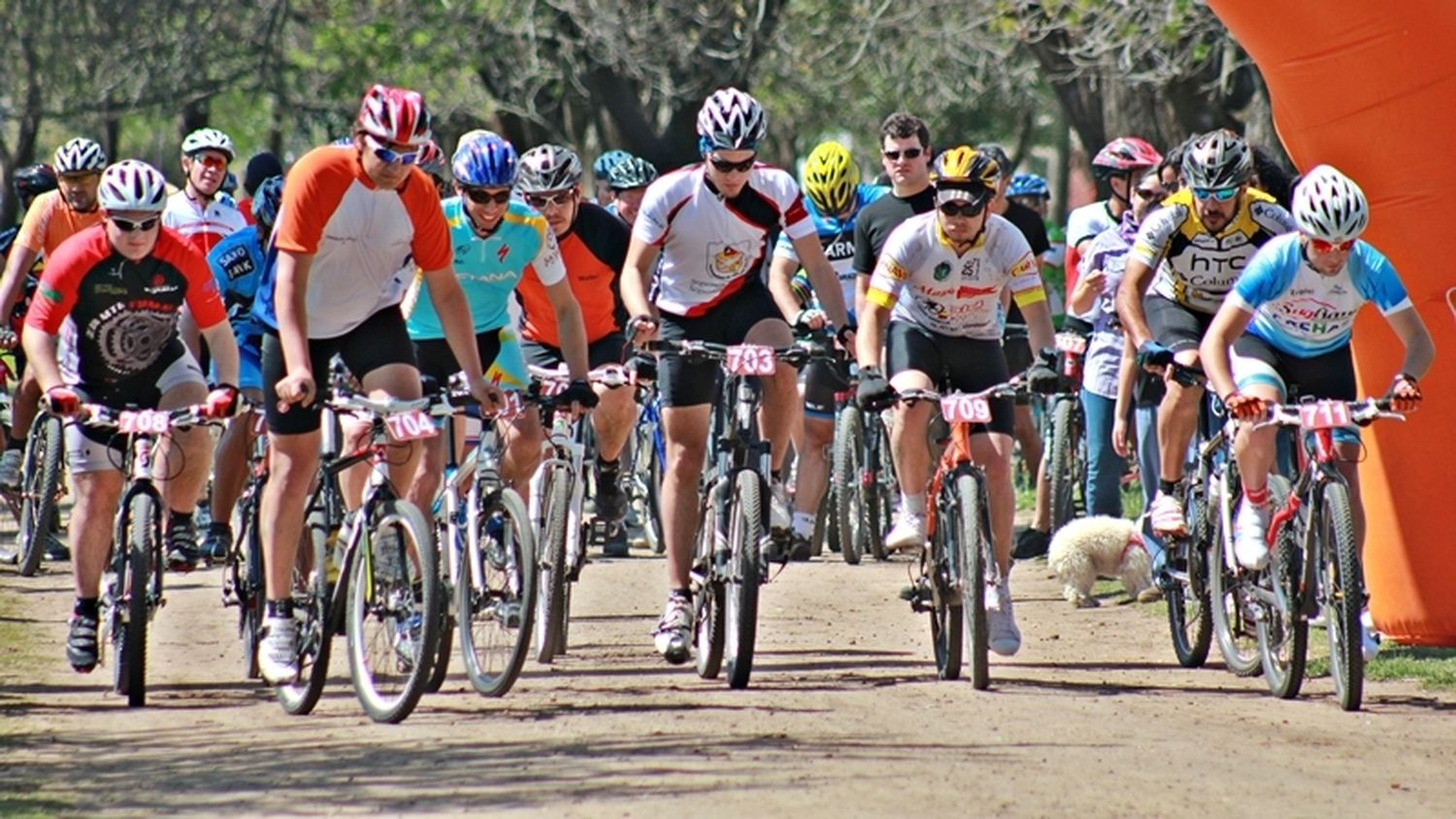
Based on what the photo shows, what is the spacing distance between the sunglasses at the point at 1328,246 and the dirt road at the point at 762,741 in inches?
64.2

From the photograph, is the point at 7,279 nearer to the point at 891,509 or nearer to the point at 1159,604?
the point at 891,509

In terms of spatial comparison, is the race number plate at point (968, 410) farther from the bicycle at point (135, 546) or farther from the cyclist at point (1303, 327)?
the bicycle at point (135, 546)

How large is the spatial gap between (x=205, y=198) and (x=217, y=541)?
4766 mm

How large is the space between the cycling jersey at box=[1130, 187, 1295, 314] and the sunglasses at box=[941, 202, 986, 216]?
2.89 ft

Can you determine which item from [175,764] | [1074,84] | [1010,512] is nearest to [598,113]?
[1074,84]

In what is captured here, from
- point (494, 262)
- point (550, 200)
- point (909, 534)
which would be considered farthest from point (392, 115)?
point (550, 200)

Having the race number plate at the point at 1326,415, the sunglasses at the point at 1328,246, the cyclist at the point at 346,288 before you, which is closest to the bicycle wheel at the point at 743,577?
the cyclist at the point at 346,288

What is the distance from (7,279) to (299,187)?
430 centimetres

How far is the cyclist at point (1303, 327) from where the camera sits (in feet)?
29.8

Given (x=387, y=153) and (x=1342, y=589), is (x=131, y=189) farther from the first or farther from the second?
(x=1342, y=589)

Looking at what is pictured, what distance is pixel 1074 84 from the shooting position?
23406 mm

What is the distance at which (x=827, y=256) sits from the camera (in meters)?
13.2

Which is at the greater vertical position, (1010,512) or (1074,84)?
(1074,84)

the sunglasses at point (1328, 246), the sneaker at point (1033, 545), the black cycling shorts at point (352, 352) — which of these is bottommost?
the sneaker at point (1033, 545)
